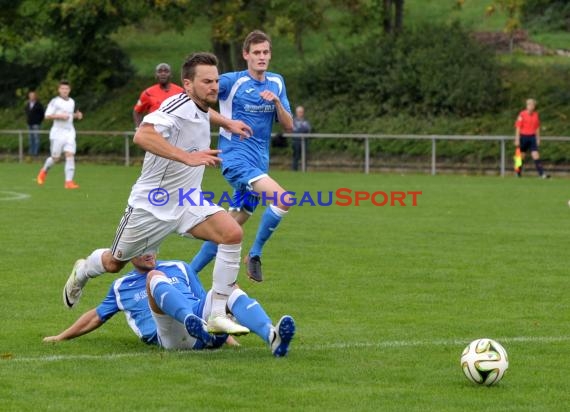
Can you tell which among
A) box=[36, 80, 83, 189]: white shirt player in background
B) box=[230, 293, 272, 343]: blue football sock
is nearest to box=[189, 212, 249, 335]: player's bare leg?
box=[230, 293, 272, 343]: blue football sock

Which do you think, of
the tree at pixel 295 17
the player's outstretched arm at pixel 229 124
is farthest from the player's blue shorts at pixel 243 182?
the tree at pixel 295 17

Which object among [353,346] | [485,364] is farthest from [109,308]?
[485,364]

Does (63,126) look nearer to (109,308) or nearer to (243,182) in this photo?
(243,182)

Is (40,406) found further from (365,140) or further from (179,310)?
(365,140)

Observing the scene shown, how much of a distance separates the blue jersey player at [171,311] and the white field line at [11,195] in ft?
45.2

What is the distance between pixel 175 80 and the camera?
4044 centimetres

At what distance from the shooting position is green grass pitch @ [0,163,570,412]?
258 inches

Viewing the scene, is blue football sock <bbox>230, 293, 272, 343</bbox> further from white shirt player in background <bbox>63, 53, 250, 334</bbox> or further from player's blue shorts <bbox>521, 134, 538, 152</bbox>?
player's blue shorts <bbox>521, 134, 538, 152</bbox>

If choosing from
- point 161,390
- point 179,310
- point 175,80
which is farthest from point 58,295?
point 175,80

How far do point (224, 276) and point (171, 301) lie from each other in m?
0.52

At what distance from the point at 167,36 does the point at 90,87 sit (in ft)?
40.2

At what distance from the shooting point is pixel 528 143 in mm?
30984

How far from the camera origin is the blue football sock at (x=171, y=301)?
7438 mm

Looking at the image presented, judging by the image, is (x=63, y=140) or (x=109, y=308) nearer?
(x=109, y=308)
